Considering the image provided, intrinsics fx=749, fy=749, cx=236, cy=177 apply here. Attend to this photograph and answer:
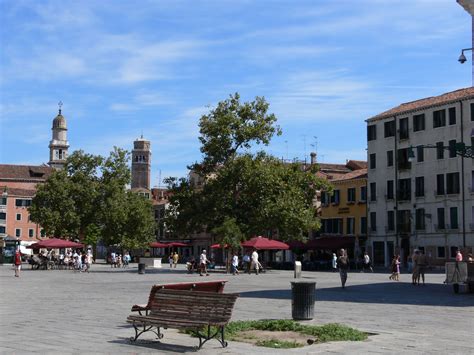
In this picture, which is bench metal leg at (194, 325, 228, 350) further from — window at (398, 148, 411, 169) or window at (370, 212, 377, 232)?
window at (370, 212, 377, 232)

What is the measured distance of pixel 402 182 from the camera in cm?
6744

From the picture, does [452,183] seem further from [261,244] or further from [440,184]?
[261,244]

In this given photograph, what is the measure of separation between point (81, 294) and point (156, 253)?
86.7 m

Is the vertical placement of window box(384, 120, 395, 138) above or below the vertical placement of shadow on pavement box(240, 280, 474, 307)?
above

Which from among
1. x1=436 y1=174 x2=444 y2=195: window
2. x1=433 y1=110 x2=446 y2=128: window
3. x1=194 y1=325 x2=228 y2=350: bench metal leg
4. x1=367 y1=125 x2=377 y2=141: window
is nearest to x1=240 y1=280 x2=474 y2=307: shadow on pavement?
x1=194 y1=325 x2=228 y2=350: bench metal leg

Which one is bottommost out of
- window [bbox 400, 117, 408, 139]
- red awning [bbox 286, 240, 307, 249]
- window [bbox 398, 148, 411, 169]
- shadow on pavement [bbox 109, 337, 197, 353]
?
shadow on pavement [bbox 109, 337, 197, 353]

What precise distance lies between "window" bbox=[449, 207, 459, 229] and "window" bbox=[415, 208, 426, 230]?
3148mm

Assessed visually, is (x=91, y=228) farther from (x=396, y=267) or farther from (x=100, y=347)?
(x=100, y=347)

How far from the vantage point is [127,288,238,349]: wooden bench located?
37.6ft

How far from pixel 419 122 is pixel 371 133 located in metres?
6.51

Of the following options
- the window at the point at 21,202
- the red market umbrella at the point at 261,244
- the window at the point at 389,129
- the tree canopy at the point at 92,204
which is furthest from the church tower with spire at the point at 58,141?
the red market umbrella at the point at 261,244

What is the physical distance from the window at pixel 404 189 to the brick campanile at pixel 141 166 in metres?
112

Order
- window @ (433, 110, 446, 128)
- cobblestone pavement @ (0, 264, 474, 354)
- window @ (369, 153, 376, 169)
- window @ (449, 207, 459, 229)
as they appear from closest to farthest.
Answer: cobblestone pavement @ (0, 264, 474, 354)
window @ (449, 207, 459, 229)
window @ (433, 110, 446, 128)
window @ (369, 153, 376, 169)

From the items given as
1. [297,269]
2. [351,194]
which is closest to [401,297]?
[297,269]
